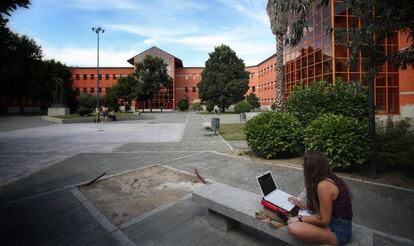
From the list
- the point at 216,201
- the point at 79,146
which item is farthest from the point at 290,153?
the point at 79,146

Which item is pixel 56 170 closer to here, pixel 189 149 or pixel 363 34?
pixel 189 149

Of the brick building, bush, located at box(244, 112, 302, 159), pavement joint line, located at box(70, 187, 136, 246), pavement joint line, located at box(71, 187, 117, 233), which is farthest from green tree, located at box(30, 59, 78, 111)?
pavement joint line, located at box(70, 187, 136, 246)

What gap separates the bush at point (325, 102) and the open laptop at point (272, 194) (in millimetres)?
5596

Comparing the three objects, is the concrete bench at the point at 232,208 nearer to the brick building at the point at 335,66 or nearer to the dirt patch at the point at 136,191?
the dirt patch at the point at 136,191

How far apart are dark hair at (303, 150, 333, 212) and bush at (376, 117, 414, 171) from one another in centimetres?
512

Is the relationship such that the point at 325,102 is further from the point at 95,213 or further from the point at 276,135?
the point at 95,213

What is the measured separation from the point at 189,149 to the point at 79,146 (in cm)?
557

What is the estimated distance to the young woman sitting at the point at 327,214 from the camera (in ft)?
9.08

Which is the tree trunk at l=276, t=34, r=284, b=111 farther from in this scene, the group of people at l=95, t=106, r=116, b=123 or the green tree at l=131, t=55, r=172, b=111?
the green tree at l=131, t=55, r=172, b=111

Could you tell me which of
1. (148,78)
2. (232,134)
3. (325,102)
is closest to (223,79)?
(148,78)

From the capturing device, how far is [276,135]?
8.58m

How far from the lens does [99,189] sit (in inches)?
237

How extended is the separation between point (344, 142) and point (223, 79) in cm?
4129

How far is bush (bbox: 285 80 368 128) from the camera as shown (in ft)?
27.1
